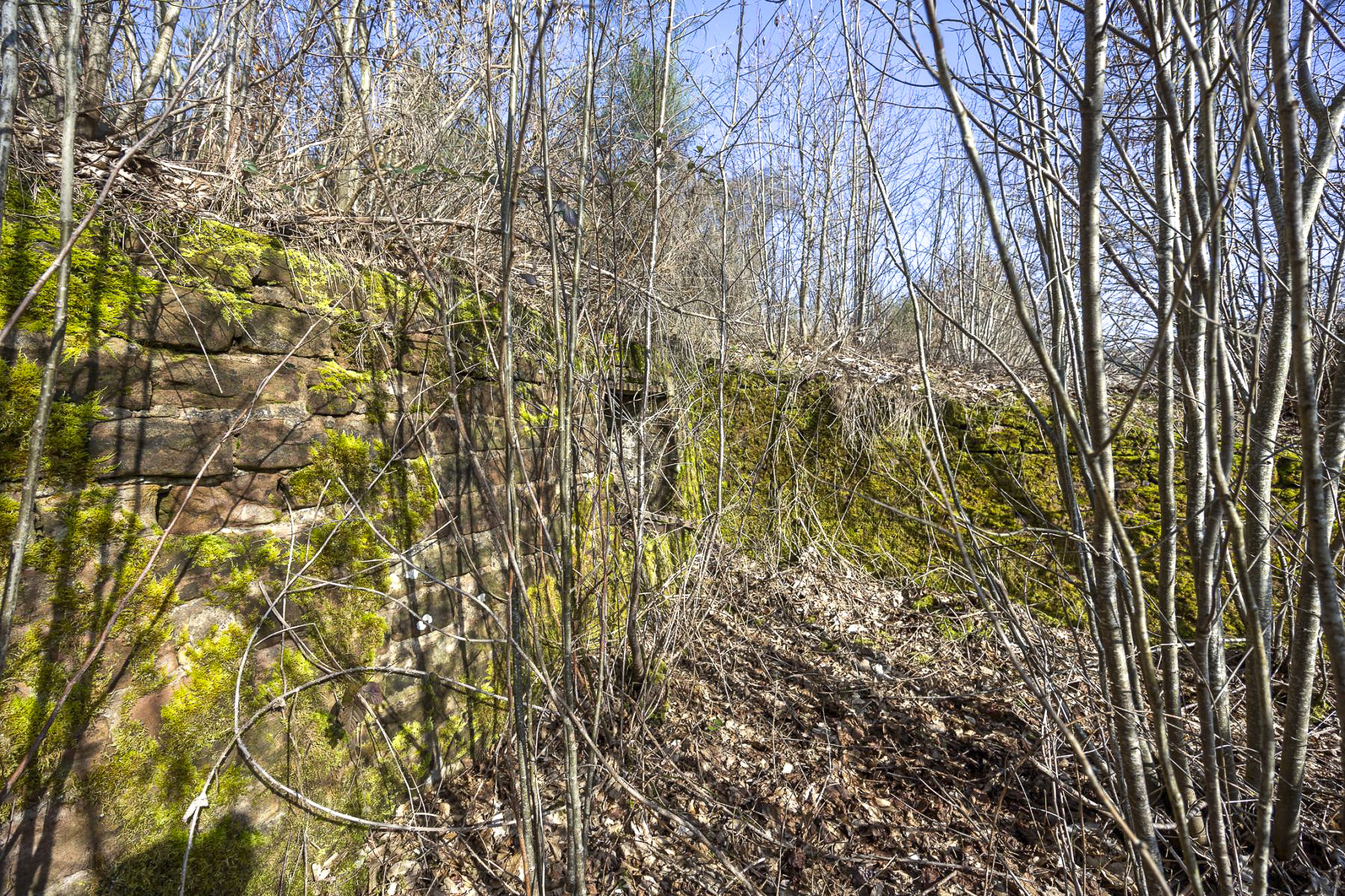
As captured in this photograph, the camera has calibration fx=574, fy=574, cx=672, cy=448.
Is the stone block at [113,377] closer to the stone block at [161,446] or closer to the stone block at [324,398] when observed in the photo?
the stone block at [161,446]

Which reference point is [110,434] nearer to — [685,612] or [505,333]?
[505,333]

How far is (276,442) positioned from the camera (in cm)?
183

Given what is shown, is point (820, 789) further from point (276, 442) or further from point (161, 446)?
point (161, 446)

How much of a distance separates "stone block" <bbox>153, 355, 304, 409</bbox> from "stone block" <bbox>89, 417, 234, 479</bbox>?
0.21 feet

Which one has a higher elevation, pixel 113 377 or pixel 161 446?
pixel 113 377

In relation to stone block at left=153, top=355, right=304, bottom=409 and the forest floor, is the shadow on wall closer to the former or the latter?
the forest floor

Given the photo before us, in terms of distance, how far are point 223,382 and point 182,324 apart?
186 mm

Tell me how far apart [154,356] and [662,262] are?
250 centimetres

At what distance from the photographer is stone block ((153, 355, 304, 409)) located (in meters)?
1.61

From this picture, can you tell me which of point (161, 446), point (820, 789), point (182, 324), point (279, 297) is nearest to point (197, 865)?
point (161, 446)

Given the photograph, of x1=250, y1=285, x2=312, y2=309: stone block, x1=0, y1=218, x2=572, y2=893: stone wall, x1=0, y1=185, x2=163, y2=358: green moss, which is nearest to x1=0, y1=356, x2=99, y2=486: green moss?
x1=0, y1=218, x2=572, y2=893: stone wall

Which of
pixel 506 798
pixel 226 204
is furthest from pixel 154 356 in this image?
pixel 506 798

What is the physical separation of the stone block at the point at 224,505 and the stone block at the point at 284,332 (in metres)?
0.41

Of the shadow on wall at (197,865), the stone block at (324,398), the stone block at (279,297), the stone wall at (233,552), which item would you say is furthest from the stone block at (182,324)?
the shadow on wall at (197,865)
